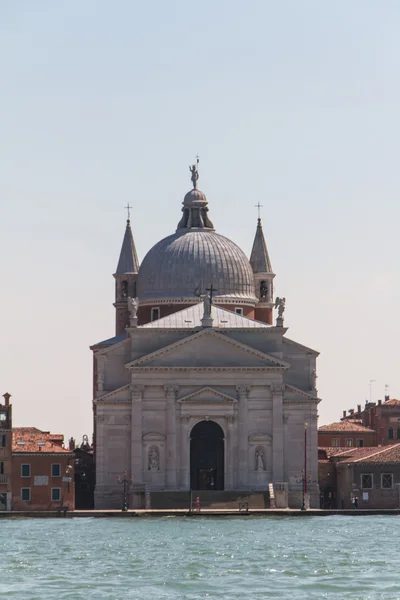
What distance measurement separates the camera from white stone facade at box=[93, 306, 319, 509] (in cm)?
10481

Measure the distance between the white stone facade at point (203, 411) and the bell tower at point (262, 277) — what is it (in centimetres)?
1656

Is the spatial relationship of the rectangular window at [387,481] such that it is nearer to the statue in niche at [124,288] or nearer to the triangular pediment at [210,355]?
the triangular pediment at [210,355]

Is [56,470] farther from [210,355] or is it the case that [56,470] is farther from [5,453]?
[210,355]

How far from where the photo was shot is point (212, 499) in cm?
10056

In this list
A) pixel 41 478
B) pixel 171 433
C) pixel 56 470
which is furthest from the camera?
pixel 171 433

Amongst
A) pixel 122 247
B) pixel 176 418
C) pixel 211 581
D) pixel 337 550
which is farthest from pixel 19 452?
pixel 211 581

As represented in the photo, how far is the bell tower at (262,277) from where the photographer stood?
123 metres

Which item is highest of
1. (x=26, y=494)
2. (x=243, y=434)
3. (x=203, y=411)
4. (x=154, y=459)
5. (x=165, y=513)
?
(x=203, y=411)

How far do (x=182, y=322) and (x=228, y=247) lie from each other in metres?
15.2

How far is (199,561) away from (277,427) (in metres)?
43.5

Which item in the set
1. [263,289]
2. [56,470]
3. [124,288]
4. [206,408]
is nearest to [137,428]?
[206,408]

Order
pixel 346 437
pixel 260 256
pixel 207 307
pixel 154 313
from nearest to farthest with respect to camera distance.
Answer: pixel 207 307 → pixel 154 313 → pixel 260 256 → pixel 346 437

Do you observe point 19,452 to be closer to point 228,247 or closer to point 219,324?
point 219,324

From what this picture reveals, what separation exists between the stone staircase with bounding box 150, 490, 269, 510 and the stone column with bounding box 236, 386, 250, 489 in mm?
2883
